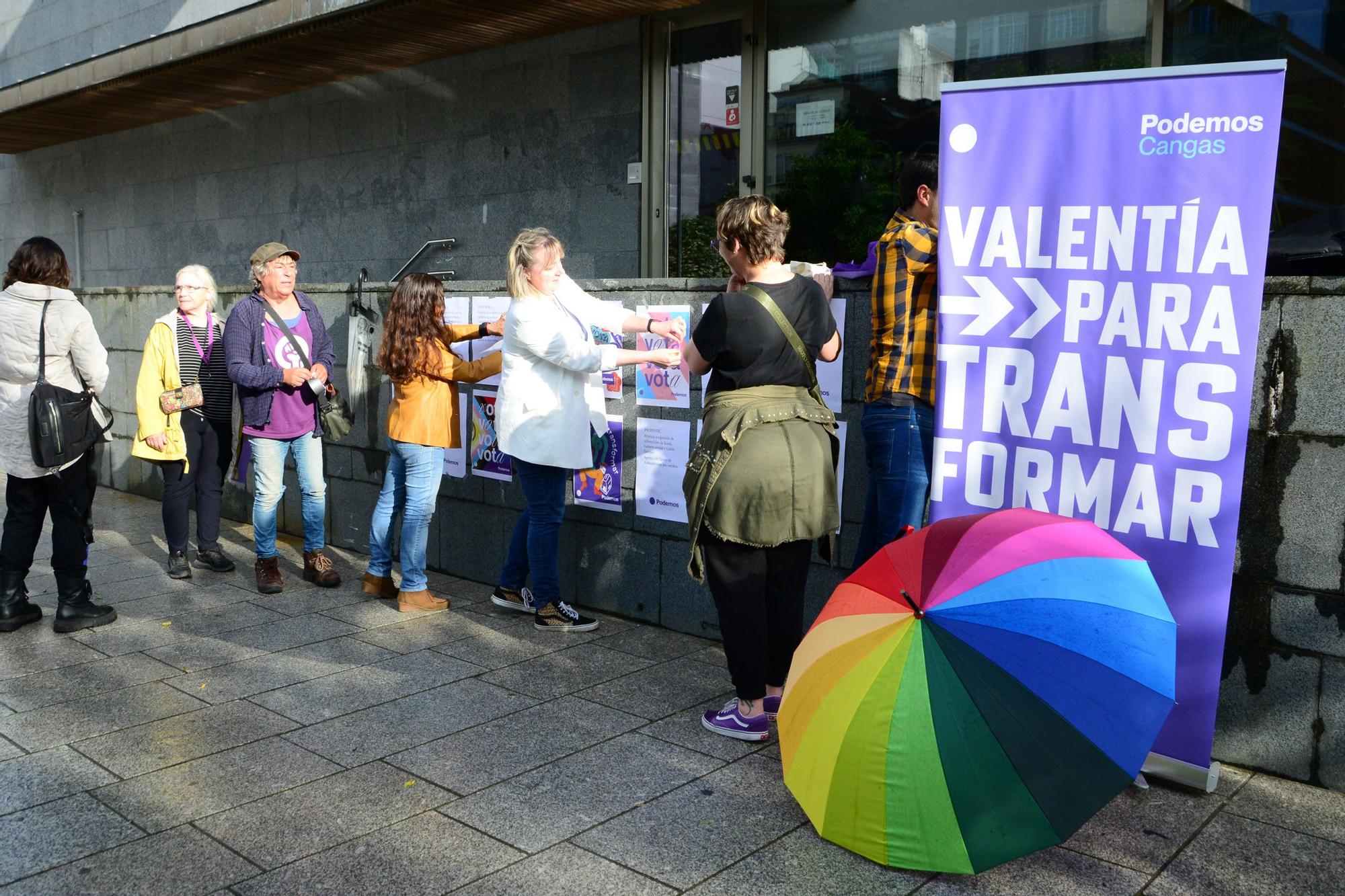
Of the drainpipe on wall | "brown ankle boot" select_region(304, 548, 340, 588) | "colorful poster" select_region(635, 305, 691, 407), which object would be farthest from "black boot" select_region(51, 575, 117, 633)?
the drainpipe on wall

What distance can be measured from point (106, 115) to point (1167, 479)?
13252mm

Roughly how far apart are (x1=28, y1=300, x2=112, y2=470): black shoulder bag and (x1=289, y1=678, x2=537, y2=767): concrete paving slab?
6.83 feet

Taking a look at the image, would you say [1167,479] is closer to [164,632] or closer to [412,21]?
[164,632]

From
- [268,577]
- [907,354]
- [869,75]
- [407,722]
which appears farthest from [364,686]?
[869,75]

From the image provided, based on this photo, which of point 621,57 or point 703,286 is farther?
point 621,57

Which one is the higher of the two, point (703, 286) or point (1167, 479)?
point (703, 286)

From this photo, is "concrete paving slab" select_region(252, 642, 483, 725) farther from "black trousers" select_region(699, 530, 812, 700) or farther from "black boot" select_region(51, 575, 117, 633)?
"black boot" select_region(51, 575, 117, 633)

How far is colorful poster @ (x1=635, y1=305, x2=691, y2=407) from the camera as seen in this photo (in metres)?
5.45

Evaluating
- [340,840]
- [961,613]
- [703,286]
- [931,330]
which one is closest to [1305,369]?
[931,330]

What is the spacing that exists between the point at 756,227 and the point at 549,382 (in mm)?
1677

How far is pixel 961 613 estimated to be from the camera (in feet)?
9.38

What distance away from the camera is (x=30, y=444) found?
5336 millimetres

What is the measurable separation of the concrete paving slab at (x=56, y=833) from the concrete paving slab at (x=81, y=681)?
1097 millimetres

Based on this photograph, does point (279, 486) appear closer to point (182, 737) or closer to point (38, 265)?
point (38, 265)
